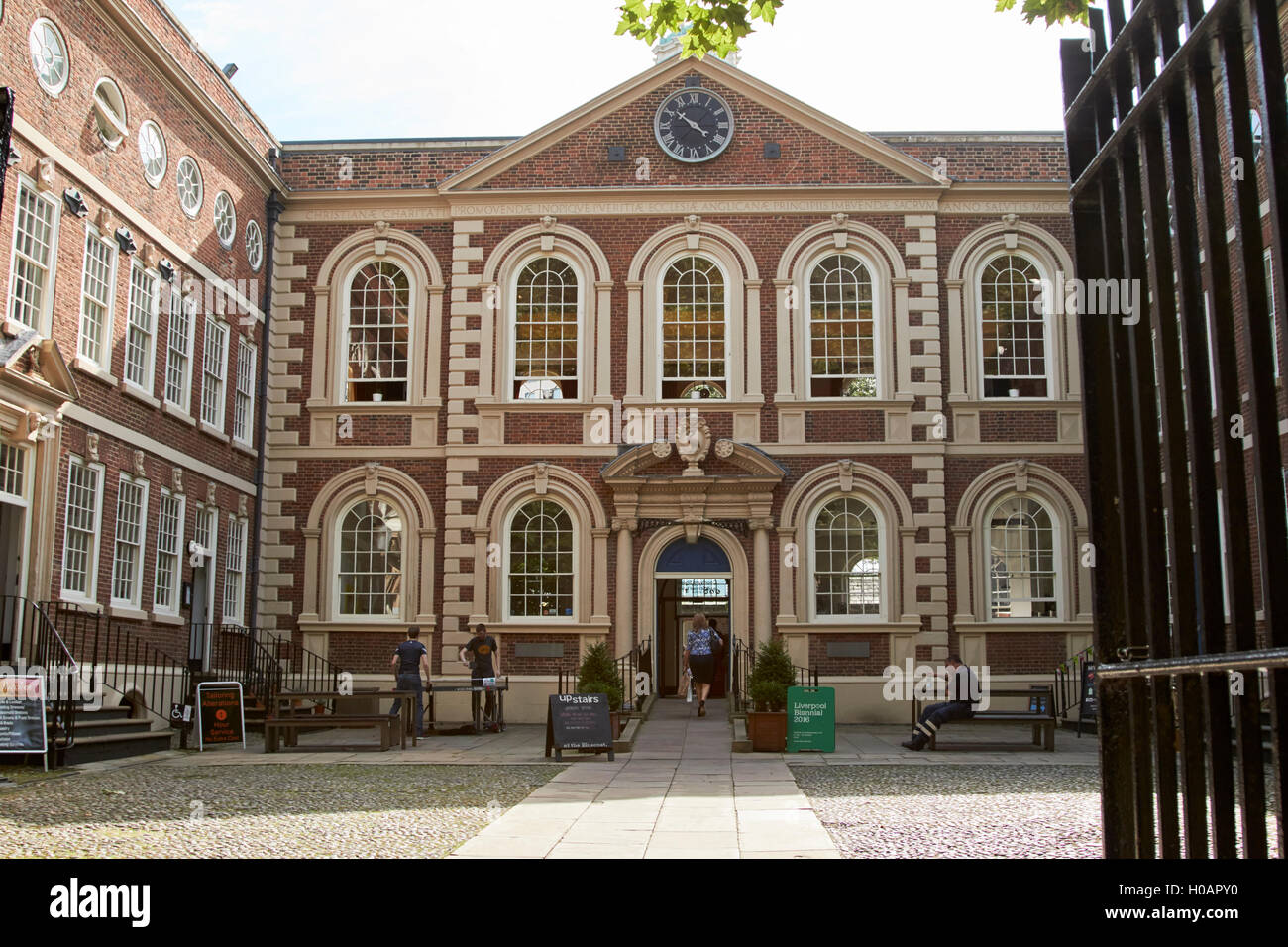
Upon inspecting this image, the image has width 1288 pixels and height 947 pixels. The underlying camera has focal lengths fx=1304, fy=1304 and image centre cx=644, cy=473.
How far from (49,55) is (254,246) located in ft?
24.5

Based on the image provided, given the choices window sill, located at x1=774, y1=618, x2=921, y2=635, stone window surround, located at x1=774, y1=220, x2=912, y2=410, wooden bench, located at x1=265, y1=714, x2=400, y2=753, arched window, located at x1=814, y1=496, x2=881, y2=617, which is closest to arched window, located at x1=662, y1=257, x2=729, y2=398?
stone window surround, located at x1=774, y1=220, x2=912, y2=410

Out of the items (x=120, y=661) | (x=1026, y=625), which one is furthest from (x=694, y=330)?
(x=120, y=661)

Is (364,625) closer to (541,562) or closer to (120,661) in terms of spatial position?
(541,562)

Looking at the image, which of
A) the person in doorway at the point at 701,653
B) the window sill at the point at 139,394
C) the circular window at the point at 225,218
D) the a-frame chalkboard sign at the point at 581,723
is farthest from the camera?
the circular window at the point at 225,218

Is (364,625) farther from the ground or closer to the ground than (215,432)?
closer to the ground

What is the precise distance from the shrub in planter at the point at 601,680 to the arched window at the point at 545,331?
283 inches

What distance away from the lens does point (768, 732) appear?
17.2m

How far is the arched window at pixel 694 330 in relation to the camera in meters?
24.3

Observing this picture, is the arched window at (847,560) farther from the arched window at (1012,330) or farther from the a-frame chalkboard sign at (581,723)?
the a-frame chalkboard sign at (581,723)

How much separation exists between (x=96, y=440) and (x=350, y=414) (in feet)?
21.9

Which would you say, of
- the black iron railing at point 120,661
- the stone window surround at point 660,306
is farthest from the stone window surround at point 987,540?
the black iron railing at point 120,661

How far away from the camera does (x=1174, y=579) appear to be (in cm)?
344

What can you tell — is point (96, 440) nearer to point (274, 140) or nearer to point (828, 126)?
point (274, 140)

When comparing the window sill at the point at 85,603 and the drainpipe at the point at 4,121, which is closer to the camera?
the drainpipe at the point at 4,121
